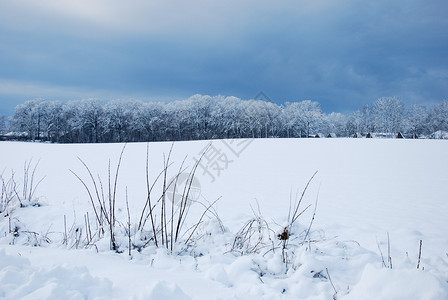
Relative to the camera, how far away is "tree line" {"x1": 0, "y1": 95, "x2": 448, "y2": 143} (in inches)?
1945

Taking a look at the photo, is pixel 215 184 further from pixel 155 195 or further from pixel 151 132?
pixel 151 132

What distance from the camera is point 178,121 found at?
54.1 m

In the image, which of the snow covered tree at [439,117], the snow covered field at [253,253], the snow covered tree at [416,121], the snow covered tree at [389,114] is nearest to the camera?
the snow covered field at [253,253]

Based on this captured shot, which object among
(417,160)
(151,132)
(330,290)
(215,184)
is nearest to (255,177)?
(215,184)

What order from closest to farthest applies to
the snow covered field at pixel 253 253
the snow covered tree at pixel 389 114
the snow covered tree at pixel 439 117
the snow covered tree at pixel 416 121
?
the snow covered field at pixel 253 253
the snow covered tree at pixel 439 117
the snow covered tree at pixel 416 121
the snow covered tree at pixel 389 114

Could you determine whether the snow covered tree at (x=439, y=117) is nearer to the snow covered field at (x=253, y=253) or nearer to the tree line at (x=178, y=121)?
the tree line at (x=178, y=121)

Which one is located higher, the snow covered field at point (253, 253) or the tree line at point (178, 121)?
the tree line at point (178, 121)

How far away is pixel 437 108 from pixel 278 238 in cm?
6421

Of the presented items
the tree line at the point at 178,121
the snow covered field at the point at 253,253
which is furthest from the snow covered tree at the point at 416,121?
the snow covered field at the point at 253,253

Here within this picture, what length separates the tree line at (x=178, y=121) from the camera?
49.4m

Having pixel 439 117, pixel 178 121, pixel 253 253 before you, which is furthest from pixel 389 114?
pixel 253 253

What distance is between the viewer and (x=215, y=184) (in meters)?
8.74

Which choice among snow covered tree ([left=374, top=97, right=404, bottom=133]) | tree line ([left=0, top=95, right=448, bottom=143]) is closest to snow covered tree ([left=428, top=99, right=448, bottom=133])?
tree line ([left=0, top=95, right=448, bottom=143])

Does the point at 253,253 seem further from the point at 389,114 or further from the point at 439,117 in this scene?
the point at 389,114
